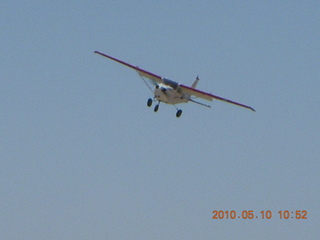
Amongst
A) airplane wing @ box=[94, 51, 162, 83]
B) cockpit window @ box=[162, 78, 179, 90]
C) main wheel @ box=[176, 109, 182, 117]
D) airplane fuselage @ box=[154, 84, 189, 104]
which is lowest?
main wheel @ box=[176, 109, 182, 117]

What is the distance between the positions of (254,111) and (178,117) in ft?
22.4

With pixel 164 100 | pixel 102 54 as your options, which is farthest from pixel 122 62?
pixel 164 100

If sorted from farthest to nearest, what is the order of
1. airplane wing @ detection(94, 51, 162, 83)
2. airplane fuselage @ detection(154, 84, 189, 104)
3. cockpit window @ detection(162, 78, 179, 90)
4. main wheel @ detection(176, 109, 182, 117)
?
airplane wing @ detection(94, 51, 162, 83) < main wheel @ detection(176, 109, 182, 117) < cockpit window @ detection(162, 78, 179, 90) < airplane fuselage @ detection(154, 84, 189, 104)

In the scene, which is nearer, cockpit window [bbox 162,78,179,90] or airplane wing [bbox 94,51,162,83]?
A: cockpit window [bbox 162,78,179,90]

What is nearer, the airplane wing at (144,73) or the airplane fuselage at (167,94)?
the airplane fuselage at (167,94)

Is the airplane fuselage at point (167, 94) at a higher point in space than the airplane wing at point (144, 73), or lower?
lower

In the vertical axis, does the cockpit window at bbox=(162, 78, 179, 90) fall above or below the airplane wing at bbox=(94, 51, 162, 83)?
below

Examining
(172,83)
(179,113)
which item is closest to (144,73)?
(172,83)

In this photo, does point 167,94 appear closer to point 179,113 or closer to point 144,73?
point 179,113

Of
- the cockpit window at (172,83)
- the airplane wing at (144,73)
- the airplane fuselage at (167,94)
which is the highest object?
the airplane wing at (144,73)

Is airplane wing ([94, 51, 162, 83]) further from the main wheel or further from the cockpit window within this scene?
the main wheel

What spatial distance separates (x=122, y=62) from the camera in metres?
59.6

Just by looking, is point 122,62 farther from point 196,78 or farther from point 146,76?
point 196,78

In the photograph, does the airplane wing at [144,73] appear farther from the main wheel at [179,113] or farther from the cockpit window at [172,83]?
the main wheel at [179,113]
